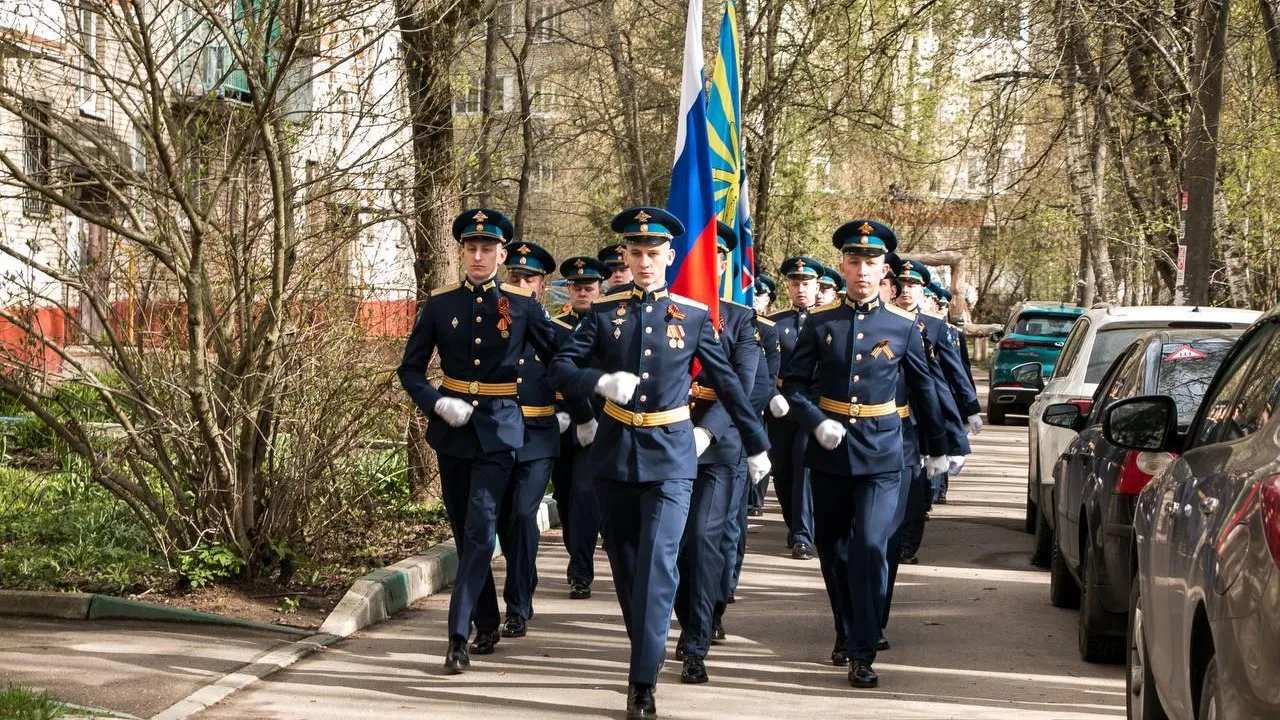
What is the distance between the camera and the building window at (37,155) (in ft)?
28.7

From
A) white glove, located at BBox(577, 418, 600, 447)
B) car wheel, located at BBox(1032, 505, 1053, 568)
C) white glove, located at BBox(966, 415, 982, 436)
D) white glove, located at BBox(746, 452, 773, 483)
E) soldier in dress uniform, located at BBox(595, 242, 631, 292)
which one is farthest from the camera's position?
car wheel, located at BBox(1032, 505, 1053, 568)

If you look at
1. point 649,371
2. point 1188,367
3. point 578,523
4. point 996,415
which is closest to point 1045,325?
point 996,415

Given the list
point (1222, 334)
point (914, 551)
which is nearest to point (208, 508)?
point (914, 551)

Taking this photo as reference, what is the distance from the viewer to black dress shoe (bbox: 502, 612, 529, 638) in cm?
900

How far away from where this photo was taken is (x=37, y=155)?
32.4 ft

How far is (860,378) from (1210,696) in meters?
4.31

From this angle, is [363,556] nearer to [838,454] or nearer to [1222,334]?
[838,454]

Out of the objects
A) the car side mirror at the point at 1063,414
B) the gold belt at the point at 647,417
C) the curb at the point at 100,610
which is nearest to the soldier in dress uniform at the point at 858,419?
the car side mirror at the point at 1063,414

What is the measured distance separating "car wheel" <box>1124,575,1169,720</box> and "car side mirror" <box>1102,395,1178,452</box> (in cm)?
49

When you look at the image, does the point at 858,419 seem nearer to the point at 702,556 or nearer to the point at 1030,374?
the point at 702,556

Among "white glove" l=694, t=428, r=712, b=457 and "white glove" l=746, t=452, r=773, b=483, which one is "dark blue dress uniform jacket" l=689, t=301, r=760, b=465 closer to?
"white glove" l=694, t=428, r=712, b=457

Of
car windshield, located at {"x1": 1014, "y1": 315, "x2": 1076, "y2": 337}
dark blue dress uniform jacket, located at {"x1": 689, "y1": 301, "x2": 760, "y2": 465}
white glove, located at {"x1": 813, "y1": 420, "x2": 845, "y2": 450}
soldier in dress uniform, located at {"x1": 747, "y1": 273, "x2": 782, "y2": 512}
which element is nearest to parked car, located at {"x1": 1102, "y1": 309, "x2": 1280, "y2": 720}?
white glove, located at {"x1": 813, "y1": 420, "x2": 845, "y2": 450}

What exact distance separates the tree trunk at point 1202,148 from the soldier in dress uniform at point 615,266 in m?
7.62

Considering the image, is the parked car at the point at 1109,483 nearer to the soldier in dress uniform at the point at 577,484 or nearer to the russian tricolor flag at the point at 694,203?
the russian tricolor flag at the point at 694,203
